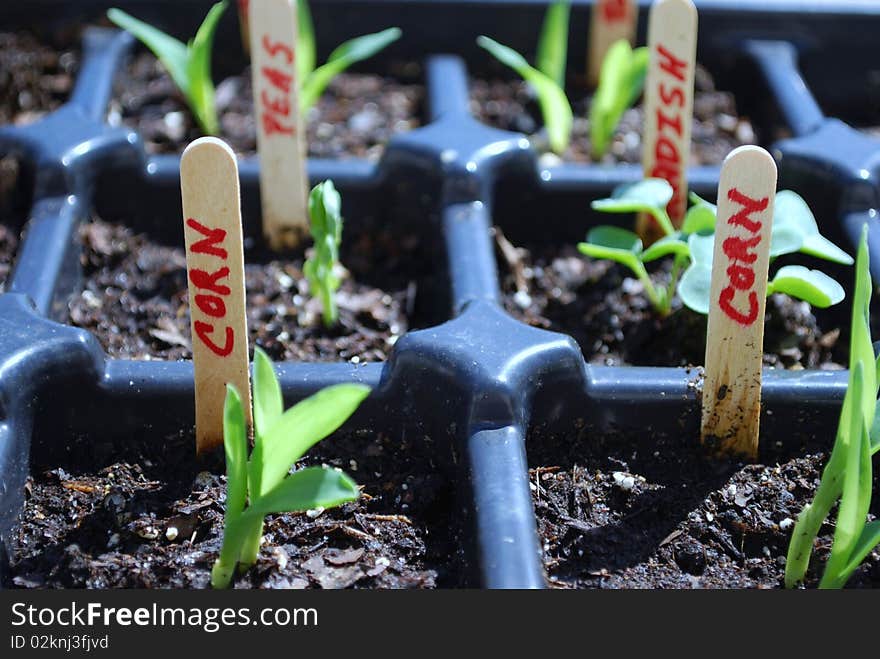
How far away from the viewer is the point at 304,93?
153 cm

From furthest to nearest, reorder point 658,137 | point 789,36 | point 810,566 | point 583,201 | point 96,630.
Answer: point 789,36
point 583,201
point 658,137
point 810,566
point 96,630

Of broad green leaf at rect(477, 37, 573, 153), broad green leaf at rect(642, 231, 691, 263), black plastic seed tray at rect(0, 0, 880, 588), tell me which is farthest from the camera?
broad green leaf at rect(477, 37, 573, 153)

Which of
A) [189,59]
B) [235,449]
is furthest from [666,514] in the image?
[189,59]

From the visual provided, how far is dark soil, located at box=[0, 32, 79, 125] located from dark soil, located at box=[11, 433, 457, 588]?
772mm

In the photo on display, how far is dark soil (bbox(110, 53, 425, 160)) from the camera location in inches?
64.3

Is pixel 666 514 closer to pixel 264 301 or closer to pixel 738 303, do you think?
pixel 738 303

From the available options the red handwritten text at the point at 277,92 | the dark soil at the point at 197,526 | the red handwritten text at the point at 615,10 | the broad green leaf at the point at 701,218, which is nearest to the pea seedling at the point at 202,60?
the red handwritten text at the point at 277,92

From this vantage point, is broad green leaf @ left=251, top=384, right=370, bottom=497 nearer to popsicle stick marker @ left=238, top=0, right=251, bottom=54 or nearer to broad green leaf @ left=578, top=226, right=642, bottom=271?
broad green leaf @ left=578, top=226, right=642, bottom=271

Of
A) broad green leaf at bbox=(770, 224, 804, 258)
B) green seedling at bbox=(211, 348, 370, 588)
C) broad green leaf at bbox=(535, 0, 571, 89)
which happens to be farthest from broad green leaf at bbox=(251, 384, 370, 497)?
broad green leaf at bbox=(535, 0, 571, 89)

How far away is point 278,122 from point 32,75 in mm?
577

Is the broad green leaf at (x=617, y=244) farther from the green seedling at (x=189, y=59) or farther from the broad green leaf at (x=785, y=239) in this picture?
the green seedling at (x=189, y=59)

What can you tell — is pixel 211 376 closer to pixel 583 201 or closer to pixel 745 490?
pixel 745 490

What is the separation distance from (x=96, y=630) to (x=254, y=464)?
0.16 m

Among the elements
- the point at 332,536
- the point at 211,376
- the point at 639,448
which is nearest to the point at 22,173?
the point at 211,376
